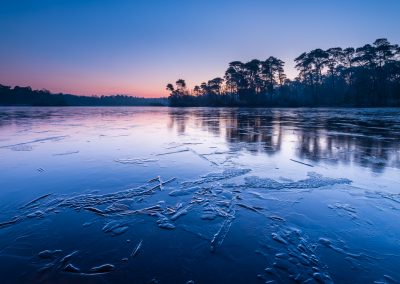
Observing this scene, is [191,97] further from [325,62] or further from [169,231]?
[169,231]

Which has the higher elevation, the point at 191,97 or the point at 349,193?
the point at 191,97

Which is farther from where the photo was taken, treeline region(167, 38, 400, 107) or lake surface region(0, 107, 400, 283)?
treeline region(167, 38, 400, 107)

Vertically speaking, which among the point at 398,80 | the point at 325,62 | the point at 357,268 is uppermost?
the point at 325,62

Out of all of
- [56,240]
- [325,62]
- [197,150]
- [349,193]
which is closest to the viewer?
[56,240]

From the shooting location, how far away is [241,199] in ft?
13.4

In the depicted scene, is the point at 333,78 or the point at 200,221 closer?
the point at 200,221

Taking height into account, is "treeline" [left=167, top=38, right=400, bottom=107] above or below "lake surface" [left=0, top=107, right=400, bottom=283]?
above

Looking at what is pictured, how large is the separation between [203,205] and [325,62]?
68.4m

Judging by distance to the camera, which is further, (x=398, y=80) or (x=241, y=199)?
(x=398, y=80)

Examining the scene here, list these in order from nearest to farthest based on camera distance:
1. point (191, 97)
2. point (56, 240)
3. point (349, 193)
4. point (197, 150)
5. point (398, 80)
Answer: point (56, 240) < point (349, 193) < point (197, 150) < point (398, 80) < point (191, 97)

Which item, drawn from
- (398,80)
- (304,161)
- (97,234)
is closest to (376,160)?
(304,161)

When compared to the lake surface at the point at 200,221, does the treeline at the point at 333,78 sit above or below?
above

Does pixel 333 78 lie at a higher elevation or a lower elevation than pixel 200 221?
higher

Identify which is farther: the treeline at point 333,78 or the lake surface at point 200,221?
the treeline at point 333,78
